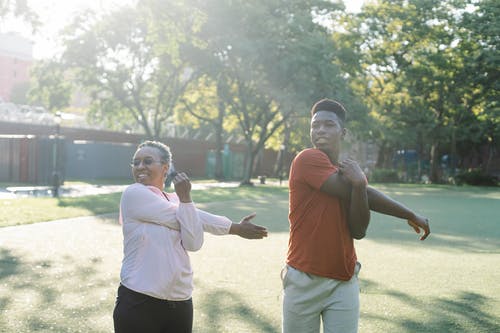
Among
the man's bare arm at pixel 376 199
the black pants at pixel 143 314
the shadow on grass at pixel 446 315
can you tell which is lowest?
the shadow on grass at pixel 446 315

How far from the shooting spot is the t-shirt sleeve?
348 cm

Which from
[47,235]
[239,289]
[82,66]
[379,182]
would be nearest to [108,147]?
[82,66]

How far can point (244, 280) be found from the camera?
837 cm

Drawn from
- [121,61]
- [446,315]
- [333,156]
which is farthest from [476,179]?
[333,156]

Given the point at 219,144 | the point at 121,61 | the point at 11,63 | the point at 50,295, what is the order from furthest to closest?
the point at 11,63, the point at 219,144, the point at 121,61, the point at 50,295

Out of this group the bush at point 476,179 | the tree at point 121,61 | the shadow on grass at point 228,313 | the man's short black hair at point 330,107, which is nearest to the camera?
the man's short black hair at point 330,107

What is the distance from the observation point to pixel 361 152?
212ft

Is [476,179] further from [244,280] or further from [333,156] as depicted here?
[333,156]

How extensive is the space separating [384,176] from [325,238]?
45198 millimetres

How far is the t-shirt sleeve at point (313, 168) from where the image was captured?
137 inches

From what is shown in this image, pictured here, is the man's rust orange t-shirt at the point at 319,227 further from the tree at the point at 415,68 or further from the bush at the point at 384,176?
the bush at the point at 384,176

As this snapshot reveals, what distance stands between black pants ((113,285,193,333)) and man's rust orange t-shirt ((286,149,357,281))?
2.40 ft

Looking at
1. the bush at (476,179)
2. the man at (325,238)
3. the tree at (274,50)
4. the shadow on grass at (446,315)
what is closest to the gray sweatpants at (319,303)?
the man at (325,238)

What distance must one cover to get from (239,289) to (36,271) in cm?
287
